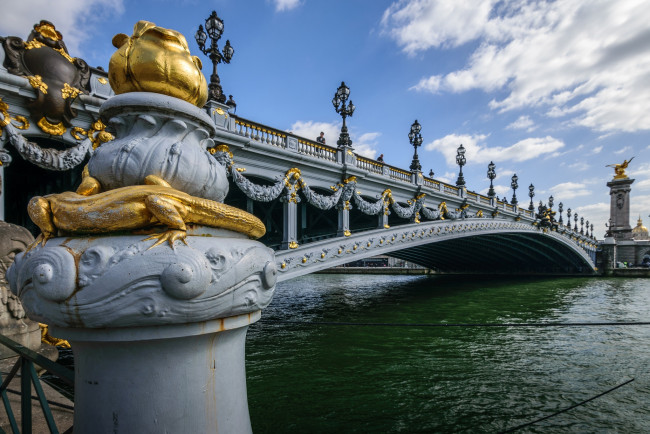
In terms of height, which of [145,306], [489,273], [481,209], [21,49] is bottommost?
[489,273]

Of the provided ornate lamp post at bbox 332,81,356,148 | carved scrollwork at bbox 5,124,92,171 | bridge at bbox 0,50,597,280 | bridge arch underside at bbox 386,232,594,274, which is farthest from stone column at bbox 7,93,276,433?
bridge arch underside at bbox 386,232,594,274

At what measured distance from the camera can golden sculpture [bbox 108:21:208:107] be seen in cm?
170

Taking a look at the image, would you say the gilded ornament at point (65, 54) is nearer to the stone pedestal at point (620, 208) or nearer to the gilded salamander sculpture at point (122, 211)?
the gilded salamander sculpture at point (122, 211)

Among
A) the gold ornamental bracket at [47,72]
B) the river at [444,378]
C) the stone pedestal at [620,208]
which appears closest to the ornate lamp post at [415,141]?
the river at [444,378]

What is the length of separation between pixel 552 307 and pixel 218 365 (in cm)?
1681

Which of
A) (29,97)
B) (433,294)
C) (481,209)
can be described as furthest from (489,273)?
(29,97)

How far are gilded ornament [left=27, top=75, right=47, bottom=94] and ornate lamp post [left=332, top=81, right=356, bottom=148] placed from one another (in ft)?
28.4

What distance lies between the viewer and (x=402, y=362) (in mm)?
7152

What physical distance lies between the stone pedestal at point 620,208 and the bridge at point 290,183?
36264 mm

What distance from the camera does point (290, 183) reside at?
37.6 feet

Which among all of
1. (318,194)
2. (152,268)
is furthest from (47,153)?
(152,268)

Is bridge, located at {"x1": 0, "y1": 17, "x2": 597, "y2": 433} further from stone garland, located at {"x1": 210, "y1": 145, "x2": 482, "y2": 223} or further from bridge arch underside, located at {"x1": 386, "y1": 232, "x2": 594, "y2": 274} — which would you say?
bridge arch underside, located at {"x1": 386, "y1": 232, "x2": 594, "y2": 274}

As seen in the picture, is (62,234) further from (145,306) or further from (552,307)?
(552,307)

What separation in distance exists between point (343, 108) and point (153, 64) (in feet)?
39.6
